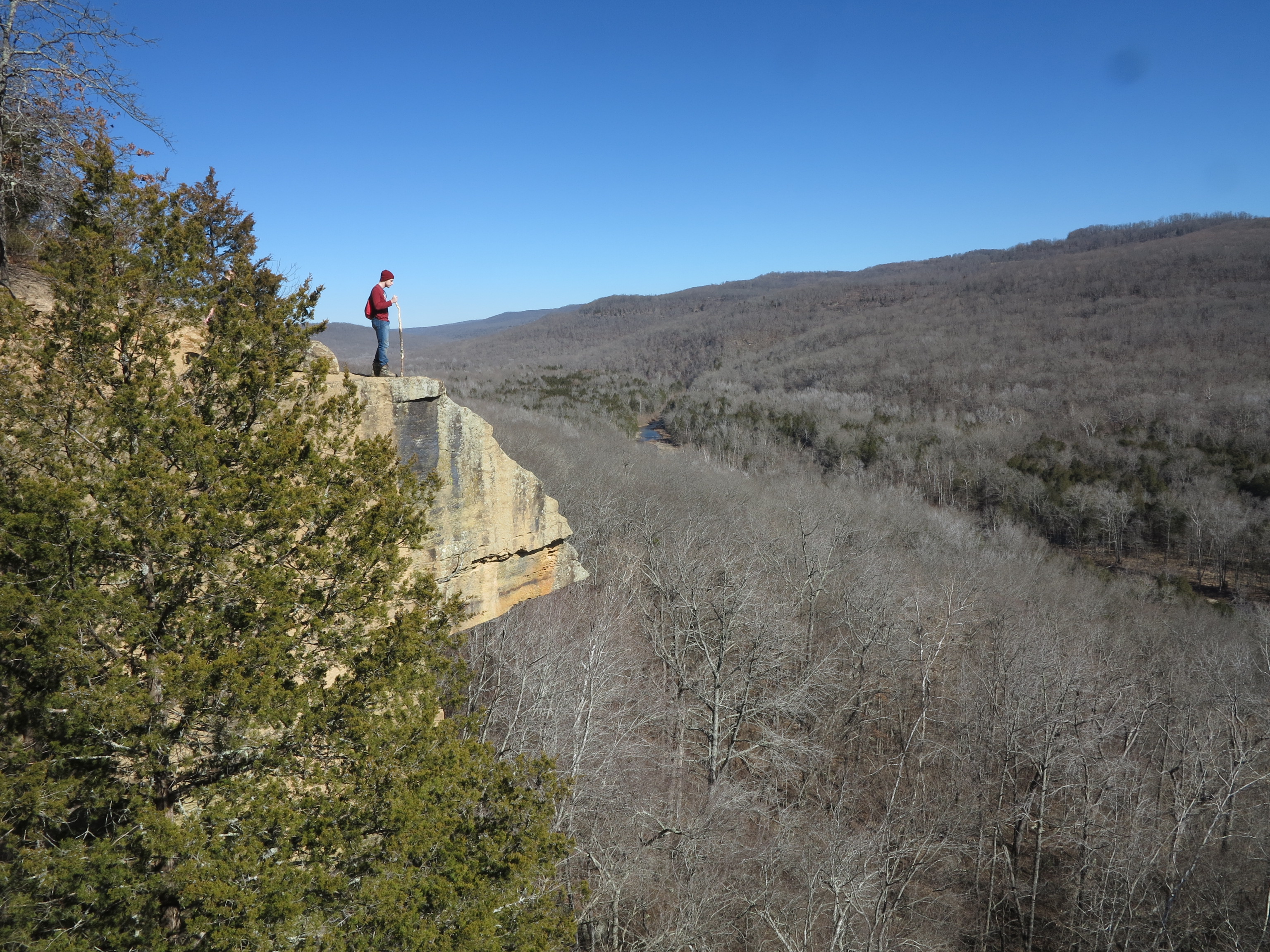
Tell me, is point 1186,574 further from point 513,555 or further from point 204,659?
point 204,659

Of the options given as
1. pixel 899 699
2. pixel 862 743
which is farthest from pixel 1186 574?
pixel 862 743

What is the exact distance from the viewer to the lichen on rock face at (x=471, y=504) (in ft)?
37.8

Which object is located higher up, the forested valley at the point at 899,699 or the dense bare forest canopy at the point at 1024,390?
the dense bare forest canopy at the point at 1024,390

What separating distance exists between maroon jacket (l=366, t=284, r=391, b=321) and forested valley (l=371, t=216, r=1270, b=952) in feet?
25.2

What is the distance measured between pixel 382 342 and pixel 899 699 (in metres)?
23.6

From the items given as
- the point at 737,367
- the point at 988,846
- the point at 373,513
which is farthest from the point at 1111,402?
the point at 373,513

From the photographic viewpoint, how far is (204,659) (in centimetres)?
562

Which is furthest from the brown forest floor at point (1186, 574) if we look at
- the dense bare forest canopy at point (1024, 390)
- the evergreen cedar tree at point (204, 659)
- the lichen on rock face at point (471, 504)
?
the evergreen cedar tree at point (204, 659)

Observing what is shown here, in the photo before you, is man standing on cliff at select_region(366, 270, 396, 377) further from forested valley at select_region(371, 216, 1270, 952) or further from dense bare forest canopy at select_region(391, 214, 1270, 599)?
dense bare forest canopy at select_region(391, 214, 1270, 599)

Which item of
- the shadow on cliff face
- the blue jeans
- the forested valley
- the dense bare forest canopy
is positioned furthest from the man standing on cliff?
the dense bare forest canopy

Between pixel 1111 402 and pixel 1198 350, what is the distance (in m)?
24.3

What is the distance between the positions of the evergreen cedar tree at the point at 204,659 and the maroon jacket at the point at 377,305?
12.4ft

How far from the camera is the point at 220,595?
608 cm

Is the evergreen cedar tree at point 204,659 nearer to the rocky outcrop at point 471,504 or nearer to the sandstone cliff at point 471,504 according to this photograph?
the sandstone cliff at point 471,504
